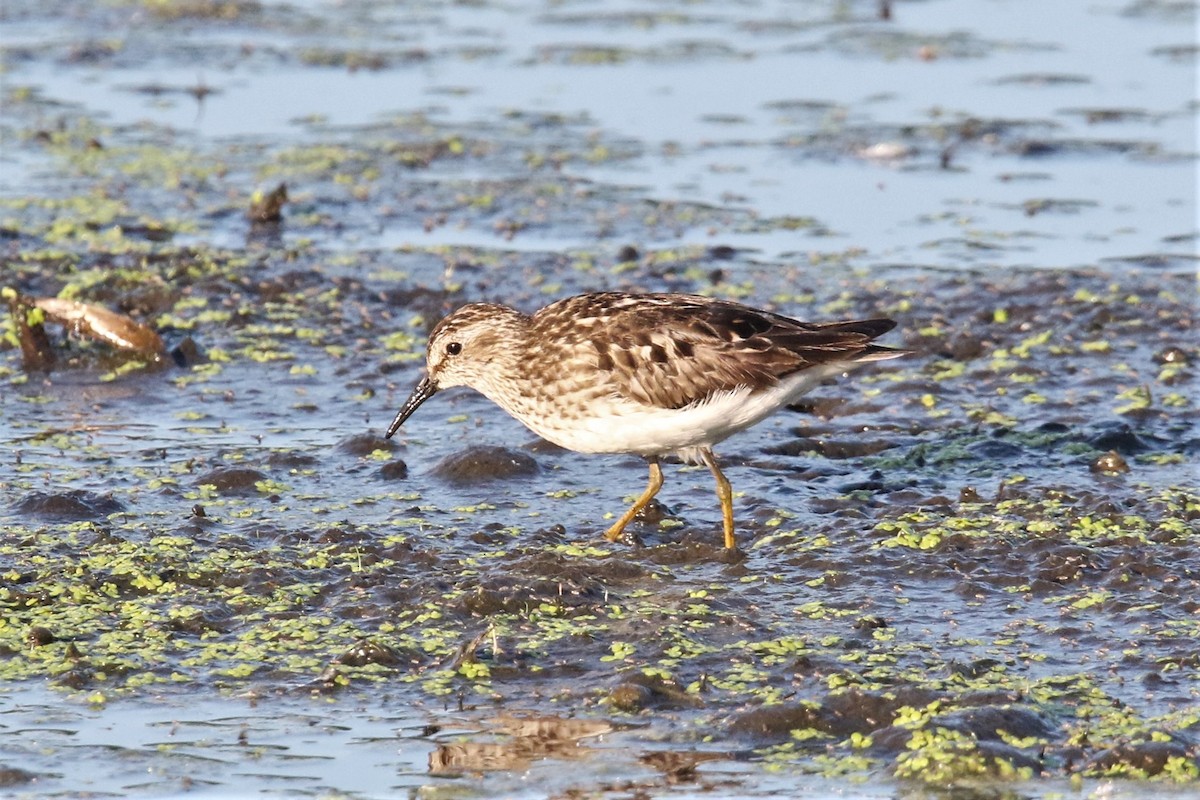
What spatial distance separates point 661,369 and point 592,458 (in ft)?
5.14

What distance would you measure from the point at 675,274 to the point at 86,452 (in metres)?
4.48

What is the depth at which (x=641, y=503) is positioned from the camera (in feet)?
28.5

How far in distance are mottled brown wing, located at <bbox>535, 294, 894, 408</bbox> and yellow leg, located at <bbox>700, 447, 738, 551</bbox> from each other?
0.35m

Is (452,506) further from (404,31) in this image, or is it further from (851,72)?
(404,31)

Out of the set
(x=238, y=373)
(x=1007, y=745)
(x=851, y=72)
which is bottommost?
(x=1007, y=745)

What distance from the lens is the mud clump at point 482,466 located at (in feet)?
30.4

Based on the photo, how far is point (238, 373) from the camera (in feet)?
35.3

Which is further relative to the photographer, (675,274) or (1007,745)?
(675,274)

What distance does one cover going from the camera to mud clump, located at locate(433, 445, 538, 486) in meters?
9.27

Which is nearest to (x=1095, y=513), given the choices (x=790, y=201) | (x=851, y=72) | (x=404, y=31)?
(x=790, y=201)

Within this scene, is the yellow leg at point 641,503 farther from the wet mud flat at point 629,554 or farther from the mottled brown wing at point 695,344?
the mottled brown wing at point 695,344

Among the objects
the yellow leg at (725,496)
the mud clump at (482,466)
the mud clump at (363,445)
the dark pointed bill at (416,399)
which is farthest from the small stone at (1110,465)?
the mud clump at (363,445)

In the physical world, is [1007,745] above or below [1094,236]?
below

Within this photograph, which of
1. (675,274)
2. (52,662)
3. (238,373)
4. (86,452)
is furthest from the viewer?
(675,274)
